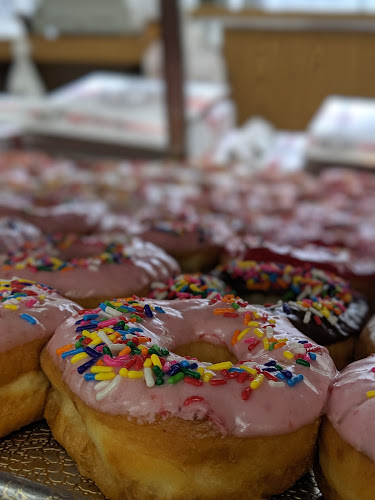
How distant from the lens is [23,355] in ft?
2.54

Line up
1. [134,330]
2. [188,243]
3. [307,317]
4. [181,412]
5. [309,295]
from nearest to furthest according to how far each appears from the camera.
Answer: [181,412], [134,330], [307,317], [309,295], [188,243]

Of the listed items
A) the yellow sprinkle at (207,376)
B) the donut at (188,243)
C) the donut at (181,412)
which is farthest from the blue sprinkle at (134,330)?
the donut at (188,243)

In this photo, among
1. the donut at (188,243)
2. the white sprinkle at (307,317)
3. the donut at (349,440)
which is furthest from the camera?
the donut at (188,243)

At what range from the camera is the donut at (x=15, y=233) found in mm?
1257

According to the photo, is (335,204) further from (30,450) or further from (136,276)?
(30,450)

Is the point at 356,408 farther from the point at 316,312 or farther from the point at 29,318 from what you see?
the point at 29,318

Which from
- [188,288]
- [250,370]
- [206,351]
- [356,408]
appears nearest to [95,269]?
[188,288]

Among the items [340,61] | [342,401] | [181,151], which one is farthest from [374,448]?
[340,61]

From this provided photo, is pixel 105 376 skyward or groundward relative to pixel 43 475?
skyward

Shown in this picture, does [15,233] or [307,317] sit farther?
[15,233]

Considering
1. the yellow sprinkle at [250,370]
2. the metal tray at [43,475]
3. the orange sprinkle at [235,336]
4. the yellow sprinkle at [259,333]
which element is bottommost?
the metal tray at [43,475]

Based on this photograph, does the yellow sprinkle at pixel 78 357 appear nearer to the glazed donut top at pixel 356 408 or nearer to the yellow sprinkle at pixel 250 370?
the yellow sprinkle at pixel 250 370

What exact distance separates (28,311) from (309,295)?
44cm

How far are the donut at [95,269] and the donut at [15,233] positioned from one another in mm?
125
